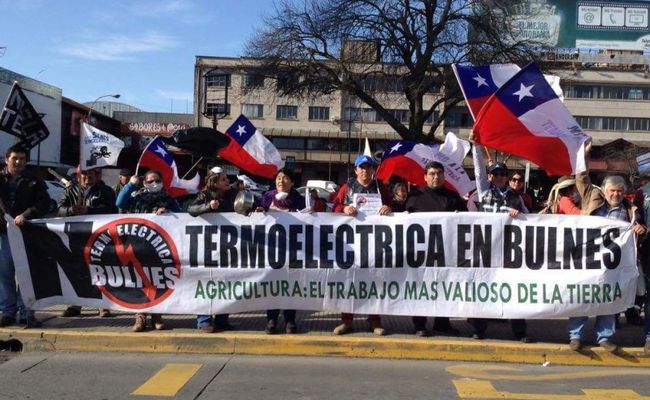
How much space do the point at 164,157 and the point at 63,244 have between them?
3600 mm

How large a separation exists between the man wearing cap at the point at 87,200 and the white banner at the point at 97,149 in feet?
0.94

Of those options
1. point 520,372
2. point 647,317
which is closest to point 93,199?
point 520,372

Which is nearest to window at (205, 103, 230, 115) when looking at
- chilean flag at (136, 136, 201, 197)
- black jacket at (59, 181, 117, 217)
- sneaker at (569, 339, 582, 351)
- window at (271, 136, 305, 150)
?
window at (271, 136, 305, 150)

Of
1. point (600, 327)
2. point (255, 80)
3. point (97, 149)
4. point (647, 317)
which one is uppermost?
point (255, 80)

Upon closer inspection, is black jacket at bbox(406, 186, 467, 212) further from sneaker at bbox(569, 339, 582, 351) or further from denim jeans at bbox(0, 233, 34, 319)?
denim jeans at bbox(0, 233, 34, 319)

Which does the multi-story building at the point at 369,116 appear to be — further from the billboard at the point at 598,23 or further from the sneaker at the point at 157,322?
the sneaker at the point at 157,322

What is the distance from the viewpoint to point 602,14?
67812mm

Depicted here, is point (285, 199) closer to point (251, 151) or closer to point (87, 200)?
point (251, 151)

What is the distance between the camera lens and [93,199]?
25.0ft

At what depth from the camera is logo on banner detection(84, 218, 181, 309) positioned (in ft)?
22.4

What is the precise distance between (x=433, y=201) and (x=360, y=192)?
0.81 meters

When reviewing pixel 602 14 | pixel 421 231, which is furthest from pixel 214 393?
pixel 602 14

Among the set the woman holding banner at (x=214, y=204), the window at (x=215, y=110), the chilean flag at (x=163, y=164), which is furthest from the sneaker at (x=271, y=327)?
the window at (x=215, y=110)

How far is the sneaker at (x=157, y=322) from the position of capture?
6859mm
